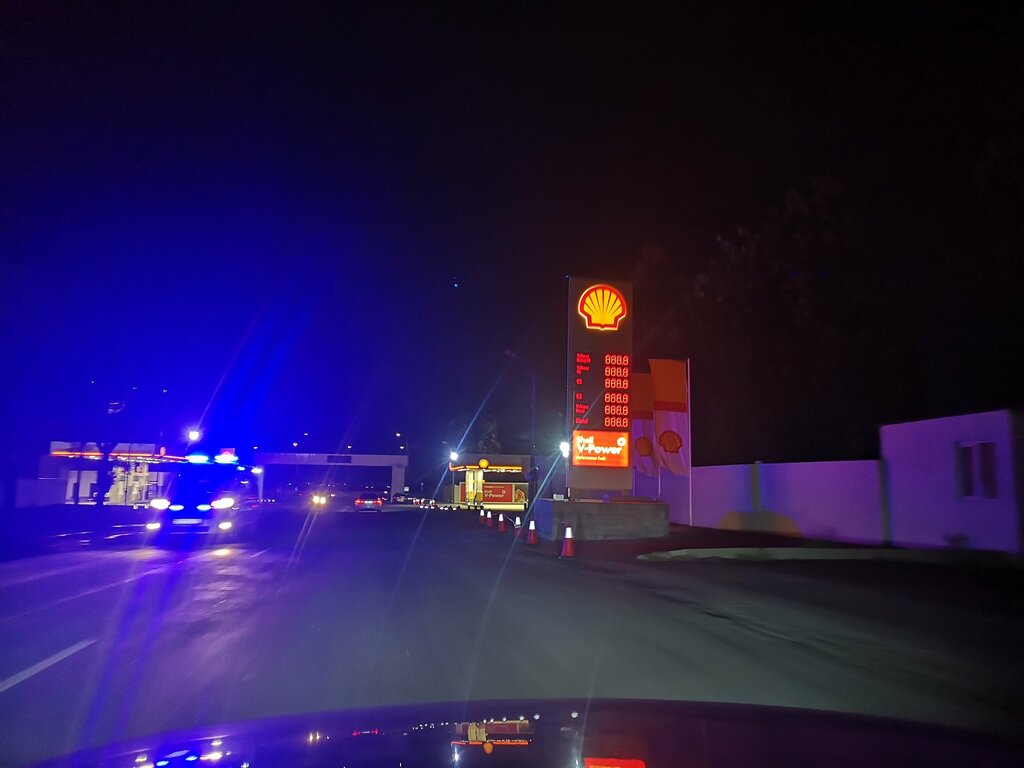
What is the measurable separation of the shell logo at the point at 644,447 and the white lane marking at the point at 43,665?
100 ft

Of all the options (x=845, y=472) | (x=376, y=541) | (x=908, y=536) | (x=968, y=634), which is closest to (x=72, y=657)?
(x=968, y=634)

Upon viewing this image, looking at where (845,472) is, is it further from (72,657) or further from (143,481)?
(143,481)

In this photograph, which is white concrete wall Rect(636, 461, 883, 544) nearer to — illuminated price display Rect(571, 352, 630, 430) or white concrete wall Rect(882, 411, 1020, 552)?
white concrete wall Rect(882, 411, 1020, 552)

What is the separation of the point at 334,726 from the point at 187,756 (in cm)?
100

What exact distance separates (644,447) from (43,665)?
104ft

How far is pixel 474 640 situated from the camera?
1066cm

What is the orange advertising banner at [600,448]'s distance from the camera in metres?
31.3

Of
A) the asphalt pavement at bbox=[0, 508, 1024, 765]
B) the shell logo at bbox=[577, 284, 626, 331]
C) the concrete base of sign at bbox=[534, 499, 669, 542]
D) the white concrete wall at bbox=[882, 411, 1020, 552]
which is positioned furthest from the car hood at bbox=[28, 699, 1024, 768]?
the shell logo at bbox=[577, 284, 626, 331]

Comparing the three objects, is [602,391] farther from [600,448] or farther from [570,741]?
[570,741]

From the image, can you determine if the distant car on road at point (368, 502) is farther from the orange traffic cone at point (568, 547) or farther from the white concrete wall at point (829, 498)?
the orange traffic cone at point (568, 547)

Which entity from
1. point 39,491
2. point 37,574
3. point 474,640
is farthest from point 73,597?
point 39,491

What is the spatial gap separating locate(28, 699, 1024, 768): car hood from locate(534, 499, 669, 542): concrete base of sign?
77.6 ft

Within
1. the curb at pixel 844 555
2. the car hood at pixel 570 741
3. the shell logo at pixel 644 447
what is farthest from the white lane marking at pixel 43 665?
the shell logo at pixel 644 447

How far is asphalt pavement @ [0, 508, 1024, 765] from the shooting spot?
25.2 feet
